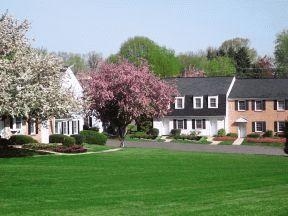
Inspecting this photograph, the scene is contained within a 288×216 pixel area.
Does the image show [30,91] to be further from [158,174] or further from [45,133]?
[45,133]

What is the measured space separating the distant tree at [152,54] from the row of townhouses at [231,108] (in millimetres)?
34185

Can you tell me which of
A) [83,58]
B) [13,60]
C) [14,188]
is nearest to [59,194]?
[14,188]

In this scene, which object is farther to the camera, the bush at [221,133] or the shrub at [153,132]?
the shrub at [153,132]

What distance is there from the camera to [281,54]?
116562mm

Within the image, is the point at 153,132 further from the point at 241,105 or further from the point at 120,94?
the point at 120,94

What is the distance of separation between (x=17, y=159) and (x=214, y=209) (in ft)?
67.7

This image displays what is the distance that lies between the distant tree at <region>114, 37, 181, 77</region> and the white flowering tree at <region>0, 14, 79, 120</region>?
74258 mm

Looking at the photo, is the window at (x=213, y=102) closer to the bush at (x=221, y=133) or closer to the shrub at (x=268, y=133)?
the bush at (x=221, y=133)

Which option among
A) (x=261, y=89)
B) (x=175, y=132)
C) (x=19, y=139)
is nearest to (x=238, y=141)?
(x=175, y=132)

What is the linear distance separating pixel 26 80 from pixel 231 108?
4625 cm

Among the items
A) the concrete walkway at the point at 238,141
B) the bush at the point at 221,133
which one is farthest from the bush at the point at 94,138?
the bush at the point at 221,133

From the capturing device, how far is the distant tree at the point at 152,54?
10375cm

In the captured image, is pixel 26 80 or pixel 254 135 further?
pixel 254 135

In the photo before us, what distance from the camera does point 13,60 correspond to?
1004 inches
